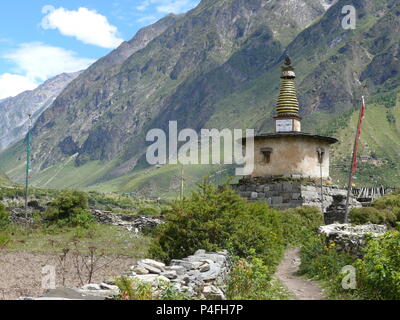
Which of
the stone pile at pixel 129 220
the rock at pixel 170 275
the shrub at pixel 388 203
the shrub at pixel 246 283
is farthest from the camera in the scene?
the stone pile at pixel 129 220

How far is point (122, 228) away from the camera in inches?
1416

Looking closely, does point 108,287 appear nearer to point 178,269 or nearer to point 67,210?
point 178,269

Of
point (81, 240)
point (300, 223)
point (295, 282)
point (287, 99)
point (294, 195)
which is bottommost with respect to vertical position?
point (295, 282)

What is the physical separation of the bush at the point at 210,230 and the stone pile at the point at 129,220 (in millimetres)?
18775

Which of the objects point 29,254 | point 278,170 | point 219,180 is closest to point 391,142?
point 219,180

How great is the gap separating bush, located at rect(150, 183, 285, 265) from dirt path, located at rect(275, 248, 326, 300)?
29.4 inches

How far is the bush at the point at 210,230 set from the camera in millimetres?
15539

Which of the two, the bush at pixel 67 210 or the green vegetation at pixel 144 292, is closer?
the green vegetation at pixel 144 292

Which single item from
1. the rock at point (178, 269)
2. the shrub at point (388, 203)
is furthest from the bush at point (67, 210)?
the rock at point (178, 269)

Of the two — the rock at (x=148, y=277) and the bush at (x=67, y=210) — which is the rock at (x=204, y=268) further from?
the bush at (x=67, y=210)

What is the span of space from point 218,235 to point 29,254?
10751 millimetres

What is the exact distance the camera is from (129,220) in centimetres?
4062

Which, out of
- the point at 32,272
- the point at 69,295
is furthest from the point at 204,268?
the point at 32,272

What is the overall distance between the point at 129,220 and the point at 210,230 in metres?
25.5
